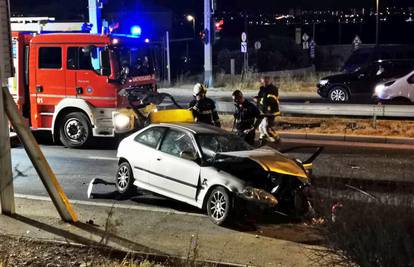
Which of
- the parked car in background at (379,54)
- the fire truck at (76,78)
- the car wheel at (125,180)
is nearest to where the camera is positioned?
the car wheel at (125,180)

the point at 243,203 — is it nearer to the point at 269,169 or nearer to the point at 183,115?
the point at 269,169

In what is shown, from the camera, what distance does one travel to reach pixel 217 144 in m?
8.52

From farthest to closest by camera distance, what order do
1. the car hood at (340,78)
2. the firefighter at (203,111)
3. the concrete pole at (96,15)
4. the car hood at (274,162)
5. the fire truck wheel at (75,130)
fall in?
the car hood at (340,78), the concrete pole at (96,15), the fire truck wheel at (75,130), the firefighter at (203,111), the car hood at (274,162)

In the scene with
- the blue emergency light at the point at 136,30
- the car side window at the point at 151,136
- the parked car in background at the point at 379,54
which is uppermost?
the blue emergency light at the point at 136,30

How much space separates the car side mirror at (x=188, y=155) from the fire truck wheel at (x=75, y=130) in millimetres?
5808

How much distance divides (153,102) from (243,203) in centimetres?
616

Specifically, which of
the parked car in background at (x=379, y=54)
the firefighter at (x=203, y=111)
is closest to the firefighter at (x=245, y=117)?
the firefighter at (x=203, y=111)

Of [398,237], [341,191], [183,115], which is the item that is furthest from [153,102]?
[398,237]

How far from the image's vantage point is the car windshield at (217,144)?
27.2 feet

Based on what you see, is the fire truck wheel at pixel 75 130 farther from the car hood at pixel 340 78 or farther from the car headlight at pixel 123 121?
the car hood at pixel 340 78

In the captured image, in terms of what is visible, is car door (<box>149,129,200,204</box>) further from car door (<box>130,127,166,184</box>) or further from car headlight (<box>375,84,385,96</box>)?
car headlight (<box>375,84,385,96</box>)

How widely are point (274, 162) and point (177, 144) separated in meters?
1.53

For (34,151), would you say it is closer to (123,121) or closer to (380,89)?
(123,121)

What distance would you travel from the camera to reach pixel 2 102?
285 inches
